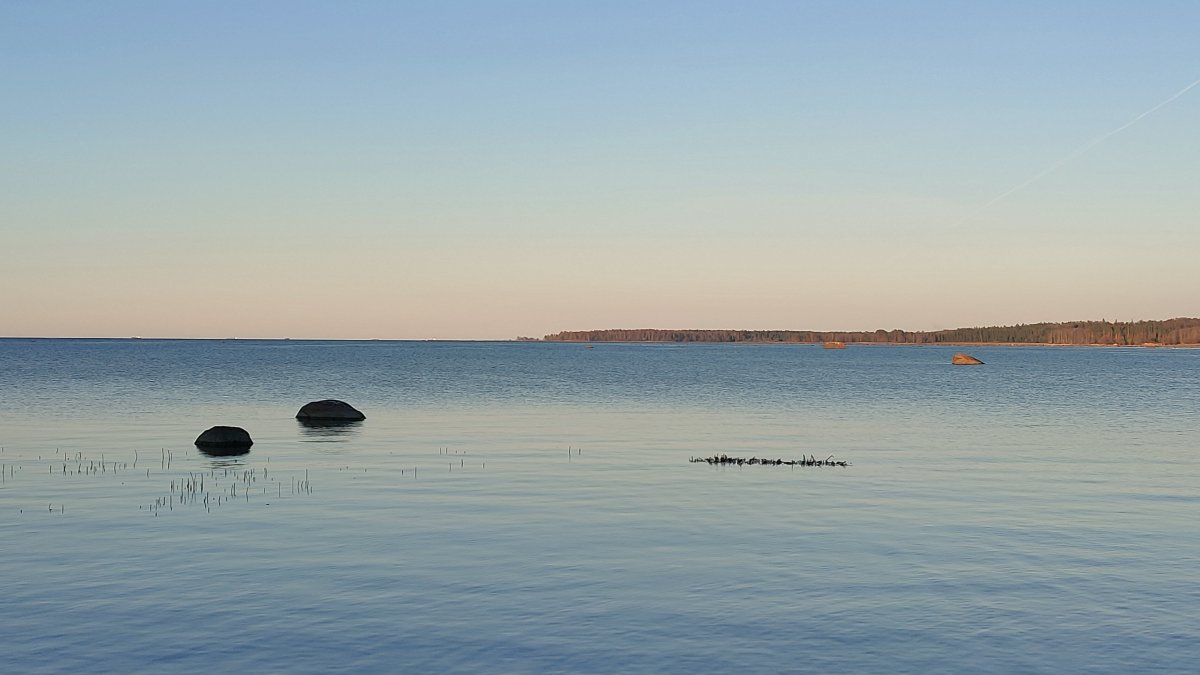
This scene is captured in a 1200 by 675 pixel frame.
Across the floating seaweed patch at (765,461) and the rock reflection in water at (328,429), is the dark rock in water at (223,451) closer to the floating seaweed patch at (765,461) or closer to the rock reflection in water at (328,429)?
the rock reflection in water at (328,429)

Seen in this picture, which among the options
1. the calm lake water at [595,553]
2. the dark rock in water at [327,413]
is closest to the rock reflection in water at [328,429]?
the dark rock in water at [327,413]

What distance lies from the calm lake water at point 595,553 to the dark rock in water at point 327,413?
552 cm

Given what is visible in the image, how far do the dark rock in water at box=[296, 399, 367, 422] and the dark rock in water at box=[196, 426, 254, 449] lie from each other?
14.0m

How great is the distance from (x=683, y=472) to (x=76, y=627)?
2486 cm

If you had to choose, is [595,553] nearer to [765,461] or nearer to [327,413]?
[765,461]

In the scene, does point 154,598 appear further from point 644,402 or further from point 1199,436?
point 644,402

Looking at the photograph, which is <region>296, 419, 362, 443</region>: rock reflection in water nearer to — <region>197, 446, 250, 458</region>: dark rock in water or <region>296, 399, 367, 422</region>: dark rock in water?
<region>296, 399, 367, 422</region>: dark rock in water

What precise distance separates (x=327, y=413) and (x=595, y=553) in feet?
133

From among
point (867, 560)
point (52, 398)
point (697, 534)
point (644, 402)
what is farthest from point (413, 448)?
point (52, 398)

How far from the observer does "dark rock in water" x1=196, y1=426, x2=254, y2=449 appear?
155 feet

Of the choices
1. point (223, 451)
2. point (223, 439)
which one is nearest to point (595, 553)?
point (223, 451)

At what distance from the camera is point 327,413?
62.5 metres

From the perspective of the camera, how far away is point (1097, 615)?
19266 millimetres

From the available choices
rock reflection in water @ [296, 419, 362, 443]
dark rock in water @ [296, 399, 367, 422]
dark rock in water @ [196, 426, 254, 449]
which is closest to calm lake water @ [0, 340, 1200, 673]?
rock reflection in water @ [296, 419, 362, 443]
